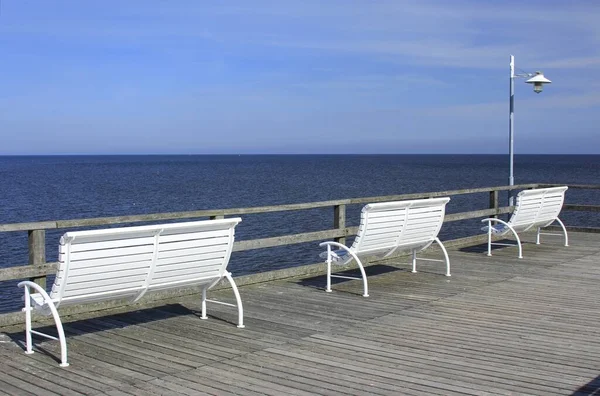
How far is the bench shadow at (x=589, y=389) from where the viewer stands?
430 cm

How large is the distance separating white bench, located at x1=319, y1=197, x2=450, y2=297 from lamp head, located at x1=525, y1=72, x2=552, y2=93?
6211 mm

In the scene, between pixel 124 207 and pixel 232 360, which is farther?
pixel 124 207

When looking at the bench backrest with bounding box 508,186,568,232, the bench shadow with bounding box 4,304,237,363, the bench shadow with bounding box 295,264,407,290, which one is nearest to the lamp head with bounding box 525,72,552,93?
the bench backrest with bounding box 508,186,568,232

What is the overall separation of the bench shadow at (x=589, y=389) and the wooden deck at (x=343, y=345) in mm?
20

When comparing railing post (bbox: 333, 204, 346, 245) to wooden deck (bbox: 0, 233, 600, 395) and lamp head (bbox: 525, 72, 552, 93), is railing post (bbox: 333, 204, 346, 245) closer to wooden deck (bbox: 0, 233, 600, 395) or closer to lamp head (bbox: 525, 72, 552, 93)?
wooden deck (bbox: 0, 233, 600, 395)

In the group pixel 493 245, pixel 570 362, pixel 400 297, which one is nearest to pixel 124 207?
pixel 493 245

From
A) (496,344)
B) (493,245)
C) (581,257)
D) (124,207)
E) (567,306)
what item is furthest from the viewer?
(124,207)

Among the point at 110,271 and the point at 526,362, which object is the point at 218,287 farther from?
the point at 526,362

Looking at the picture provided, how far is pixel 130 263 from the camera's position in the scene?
5.23m

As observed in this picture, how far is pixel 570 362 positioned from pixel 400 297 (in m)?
2.40

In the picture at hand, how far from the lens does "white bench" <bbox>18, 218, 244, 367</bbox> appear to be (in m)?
4.91

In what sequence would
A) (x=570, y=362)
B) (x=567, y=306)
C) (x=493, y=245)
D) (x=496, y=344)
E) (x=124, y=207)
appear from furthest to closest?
1. (x=124, y=207)
2. (x=493, y=245)
3. (x=567, y=306)
4. (x=496, y=344)
5. (x=570, y=362)

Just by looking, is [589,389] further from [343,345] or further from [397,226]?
[397,226]

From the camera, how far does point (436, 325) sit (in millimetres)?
6039
